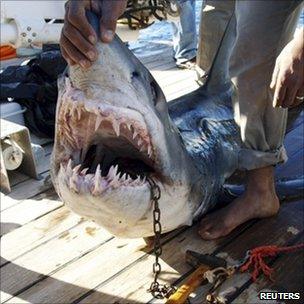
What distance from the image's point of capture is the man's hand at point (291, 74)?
1389 mm

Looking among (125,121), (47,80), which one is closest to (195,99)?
(125,121)

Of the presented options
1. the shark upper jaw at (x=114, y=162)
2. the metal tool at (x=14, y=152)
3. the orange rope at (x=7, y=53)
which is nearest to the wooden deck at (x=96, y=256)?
the metal tool at (x=14, y=152)

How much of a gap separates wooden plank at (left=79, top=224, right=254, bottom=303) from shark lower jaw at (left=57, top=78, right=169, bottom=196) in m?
0.45

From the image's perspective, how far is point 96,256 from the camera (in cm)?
196

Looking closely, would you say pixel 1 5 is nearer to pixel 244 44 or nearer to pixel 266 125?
pixel 244 44

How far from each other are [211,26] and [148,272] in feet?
5.81

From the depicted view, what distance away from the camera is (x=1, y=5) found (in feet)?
8.44

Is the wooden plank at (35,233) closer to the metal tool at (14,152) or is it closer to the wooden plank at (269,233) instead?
the metal tool at (14,152)

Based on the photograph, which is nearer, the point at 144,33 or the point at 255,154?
the point at 255,154

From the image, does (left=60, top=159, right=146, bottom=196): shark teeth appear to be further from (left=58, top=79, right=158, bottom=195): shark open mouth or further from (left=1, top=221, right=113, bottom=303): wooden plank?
(left=1, top=221, right=113, bottom=303): wooden plank

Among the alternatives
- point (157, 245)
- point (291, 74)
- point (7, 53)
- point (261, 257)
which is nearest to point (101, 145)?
point (157, 245)

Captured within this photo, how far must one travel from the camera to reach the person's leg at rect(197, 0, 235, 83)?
2.97m

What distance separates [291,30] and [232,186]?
0.77 m

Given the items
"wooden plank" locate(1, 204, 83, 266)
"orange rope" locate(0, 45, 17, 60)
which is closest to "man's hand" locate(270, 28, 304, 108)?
"wooden plank" locate(1, 204, 83, 266)
